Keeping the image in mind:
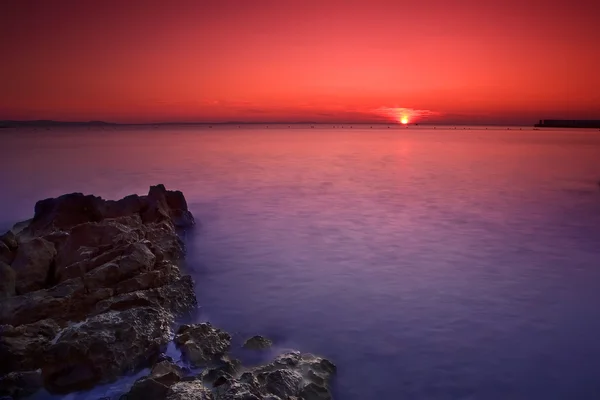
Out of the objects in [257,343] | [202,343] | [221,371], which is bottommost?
[257,343]

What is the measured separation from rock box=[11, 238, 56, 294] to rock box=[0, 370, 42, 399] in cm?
253

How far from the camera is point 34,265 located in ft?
25.2

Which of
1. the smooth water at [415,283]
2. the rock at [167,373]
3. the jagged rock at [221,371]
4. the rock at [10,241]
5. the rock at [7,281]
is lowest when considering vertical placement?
the smooth water at [415,283]

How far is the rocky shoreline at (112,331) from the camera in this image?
4926mm

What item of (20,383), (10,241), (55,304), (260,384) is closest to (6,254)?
(10,241)

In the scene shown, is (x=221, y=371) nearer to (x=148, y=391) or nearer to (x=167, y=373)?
(x=167, y=373)

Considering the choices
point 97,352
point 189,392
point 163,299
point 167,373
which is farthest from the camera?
point 163,299

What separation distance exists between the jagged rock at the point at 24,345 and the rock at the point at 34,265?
1.73m

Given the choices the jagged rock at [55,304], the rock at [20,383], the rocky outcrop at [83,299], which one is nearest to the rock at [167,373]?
the rocky outcrop at [83,299]

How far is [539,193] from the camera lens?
2200cm

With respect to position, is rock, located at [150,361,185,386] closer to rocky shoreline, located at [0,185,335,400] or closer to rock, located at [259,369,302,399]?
rocky shoreline, located at [0,185,335,400]

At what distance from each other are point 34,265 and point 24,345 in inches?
103

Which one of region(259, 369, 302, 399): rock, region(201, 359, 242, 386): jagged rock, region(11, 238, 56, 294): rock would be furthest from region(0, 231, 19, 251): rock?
region(259, 369, 302, 399): rock

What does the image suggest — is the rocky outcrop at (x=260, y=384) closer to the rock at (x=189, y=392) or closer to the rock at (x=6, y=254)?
the rock at (x=189, y=392)
